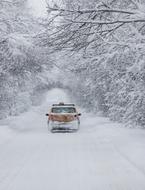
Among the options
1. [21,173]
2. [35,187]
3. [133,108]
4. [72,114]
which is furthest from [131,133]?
[35,187]

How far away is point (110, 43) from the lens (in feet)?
36.9

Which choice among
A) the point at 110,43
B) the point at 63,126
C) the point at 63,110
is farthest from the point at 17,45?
the point at 110,43

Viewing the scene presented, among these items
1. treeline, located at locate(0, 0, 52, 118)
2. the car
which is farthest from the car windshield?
treeline, located at locate(0, 0, 52, 118)

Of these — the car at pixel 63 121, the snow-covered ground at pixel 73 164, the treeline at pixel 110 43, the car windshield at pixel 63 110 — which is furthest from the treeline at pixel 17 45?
the snow-covered ground at pixel 73 164

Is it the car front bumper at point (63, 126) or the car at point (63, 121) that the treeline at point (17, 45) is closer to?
the car at point (63, 121)

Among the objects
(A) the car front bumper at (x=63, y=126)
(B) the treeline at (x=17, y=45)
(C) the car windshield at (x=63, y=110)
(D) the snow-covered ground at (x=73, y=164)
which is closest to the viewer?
(D) the snow-covered ground at (x=73, y=164)

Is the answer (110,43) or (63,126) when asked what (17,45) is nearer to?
(63,126)

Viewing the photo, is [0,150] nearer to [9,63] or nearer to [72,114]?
[9,63]

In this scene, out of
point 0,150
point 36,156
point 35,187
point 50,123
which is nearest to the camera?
point 35,187

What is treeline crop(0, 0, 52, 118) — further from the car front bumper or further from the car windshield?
the car front bumper

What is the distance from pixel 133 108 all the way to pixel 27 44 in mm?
6035

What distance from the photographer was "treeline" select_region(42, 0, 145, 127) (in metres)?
10.9

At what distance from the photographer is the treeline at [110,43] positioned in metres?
10.9

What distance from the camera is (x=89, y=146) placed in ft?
65.1
